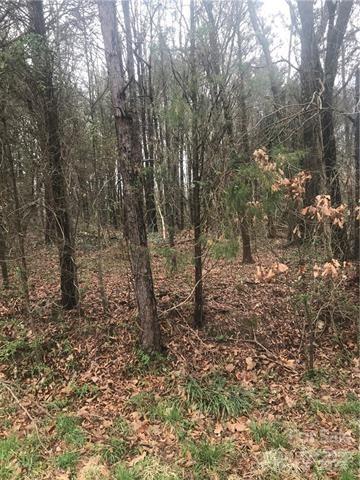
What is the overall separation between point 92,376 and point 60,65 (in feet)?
17.0

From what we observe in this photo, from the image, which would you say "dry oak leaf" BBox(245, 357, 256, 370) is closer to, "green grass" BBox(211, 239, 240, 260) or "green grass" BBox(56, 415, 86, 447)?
"green grass" BBox(211, 239, 240, 260)

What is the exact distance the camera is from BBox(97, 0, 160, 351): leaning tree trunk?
533 cm

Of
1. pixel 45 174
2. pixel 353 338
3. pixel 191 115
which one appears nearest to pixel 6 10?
pixel 45 174

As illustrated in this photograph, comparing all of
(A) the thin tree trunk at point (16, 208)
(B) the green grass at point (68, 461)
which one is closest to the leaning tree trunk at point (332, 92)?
(A) the thin tree trunk at point (16, 208)

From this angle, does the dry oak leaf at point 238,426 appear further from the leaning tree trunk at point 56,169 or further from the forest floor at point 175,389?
the leaning tree trunk at point 56,169

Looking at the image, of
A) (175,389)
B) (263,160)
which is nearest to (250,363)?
(175,389)

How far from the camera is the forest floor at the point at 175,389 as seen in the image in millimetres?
3945

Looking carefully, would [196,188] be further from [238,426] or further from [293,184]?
[238,426]

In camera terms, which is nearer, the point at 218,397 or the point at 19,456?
the point at 19,456

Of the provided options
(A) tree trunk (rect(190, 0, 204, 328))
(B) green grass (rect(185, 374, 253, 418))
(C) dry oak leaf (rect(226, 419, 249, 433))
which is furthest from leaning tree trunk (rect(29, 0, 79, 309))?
(C) dry oak leaf (rect(226, 419, 249, 433))

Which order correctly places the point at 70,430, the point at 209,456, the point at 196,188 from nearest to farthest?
the point at 209,456, the point at 70,430, the point at 196,188

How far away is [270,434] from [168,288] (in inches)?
141

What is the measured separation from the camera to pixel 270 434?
425 centimetres

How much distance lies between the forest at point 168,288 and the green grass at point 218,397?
0.9 inches
